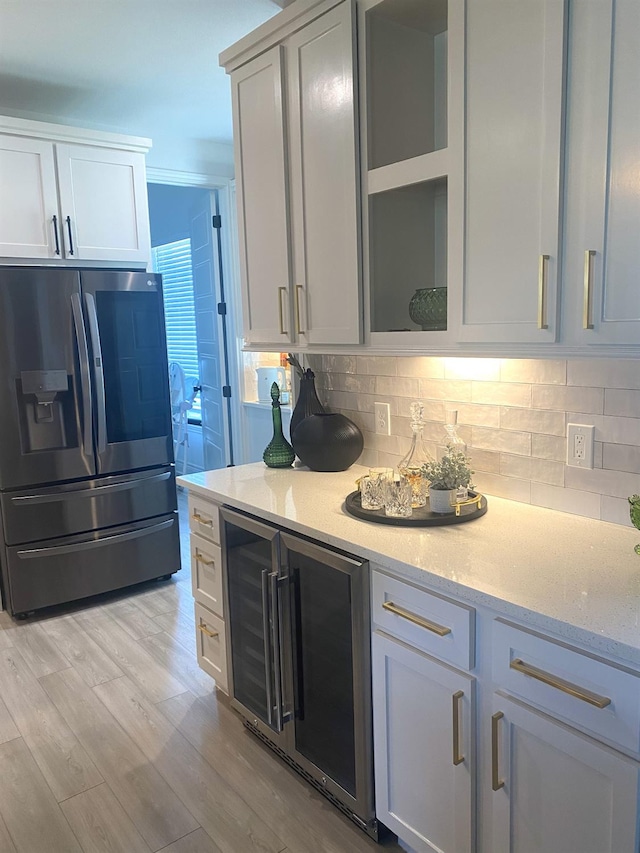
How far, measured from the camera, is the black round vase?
2.45 meters

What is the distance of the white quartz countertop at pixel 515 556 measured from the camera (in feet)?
4.20

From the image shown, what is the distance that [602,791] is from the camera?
4.13 feet

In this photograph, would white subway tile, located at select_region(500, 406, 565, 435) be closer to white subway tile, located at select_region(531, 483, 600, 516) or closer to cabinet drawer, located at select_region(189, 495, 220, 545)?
white subway tile, located at select_region(531, 483, 600, 516)

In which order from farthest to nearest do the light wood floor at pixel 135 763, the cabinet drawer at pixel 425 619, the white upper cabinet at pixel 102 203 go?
the white upper cabinet at pixel 102 203, the light wood floor at pixel 135 763, the cabinet drawer at pixel 425 619

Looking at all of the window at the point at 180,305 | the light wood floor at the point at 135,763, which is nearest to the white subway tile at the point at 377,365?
the light wood floor at the point at 135,763

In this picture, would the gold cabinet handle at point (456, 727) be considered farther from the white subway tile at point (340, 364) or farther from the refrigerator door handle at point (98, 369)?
the refrigerator door handle at point (98, 369)

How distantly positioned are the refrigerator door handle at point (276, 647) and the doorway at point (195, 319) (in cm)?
286

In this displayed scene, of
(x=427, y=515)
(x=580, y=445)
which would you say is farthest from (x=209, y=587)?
(x=580, y=445)

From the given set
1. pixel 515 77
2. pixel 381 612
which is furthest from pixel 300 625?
pixel 515 77

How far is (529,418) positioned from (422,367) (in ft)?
1.55

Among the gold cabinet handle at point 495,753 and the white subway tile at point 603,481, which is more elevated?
the white subway tile at point 603,481

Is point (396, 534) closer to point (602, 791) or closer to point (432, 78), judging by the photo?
point (602, 791)

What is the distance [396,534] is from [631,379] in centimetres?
74

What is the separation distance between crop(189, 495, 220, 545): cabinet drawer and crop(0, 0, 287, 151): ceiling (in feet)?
6.44
